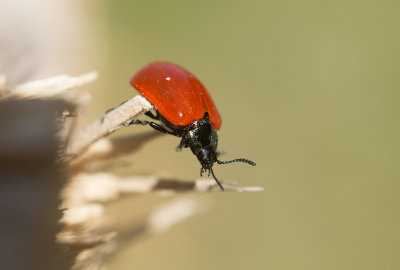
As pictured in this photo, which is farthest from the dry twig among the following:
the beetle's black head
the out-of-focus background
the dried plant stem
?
the out-of-focus background

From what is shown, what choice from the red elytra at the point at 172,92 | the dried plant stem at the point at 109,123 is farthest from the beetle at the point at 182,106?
the dried plant stem at the point at 109,123

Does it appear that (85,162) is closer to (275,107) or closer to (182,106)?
(182,106)

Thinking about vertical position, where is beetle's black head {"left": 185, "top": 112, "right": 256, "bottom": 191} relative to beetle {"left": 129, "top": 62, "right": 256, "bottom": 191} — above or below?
below

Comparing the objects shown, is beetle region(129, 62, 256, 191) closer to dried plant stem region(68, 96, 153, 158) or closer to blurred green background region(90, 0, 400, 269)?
dried plant stem region(68, 96, 153, 158)

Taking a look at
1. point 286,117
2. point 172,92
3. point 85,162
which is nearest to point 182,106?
point 172,92

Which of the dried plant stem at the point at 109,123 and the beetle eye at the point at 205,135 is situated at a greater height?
the dried plant stem at the point at 109,123

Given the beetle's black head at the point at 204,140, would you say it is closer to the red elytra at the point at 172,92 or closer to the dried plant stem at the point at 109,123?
the red elytra at the point at 172,92
